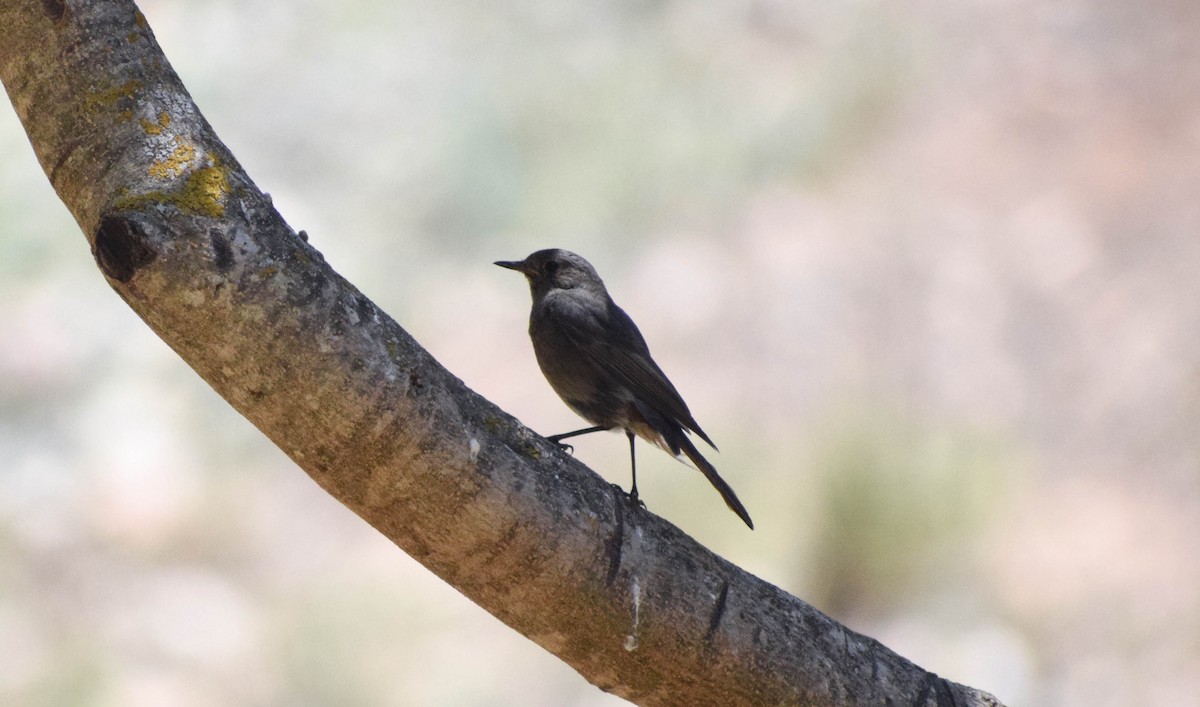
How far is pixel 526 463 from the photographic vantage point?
10.5ft

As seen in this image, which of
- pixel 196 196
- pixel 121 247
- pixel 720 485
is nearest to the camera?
pixel 121 247

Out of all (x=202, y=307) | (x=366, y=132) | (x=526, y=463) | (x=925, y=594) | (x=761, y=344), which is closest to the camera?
(x=202, y=307)

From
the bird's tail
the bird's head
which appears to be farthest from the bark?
the bird's head

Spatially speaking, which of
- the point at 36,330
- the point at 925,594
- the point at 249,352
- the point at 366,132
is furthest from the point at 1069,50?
the point at 249,352

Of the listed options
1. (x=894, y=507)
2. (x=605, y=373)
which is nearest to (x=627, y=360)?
(x=605, y=373)

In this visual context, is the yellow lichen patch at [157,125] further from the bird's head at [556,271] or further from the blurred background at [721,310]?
the blurred background at [721,310]

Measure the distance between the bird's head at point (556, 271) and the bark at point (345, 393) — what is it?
9.70 ft

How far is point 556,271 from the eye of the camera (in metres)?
6.35

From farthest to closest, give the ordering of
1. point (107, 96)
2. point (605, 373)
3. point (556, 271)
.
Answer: point (556, 271), point (605, 373), point (107, 96)

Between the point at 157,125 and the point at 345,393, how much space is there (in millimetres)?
745

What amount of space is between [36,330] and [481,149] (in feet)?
12.5

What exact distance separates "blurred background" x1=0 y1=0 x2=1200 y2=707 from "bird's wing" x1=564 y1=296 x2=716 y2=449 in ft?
11.4

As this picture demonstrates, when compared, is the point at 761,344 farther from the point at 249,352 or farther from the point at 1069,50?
the point at 249,352

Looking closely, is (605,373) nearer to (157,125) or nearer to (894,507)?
(157,125)
